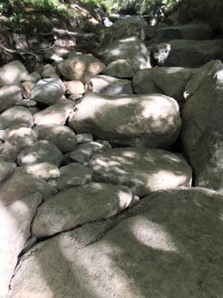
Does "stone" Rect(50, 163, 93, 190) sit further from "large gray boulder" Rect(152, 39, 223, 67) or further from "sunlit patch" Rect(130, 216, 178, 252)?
"large gray boulder" Rect(152, 39, 223, 67)

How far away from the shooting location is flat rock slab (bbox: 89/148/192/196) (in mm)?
3340

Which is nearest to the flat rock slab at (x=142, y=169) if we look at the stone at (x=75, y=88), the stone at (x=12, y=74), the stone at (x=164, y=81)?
the stone at (x=164, y=81)

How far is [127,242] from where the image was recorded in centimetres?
251

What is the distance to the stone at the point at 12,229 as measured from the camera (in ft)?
8.27

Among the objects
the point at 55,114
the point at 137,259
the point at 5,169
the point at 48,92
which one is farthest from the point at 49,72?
the point at 137,259

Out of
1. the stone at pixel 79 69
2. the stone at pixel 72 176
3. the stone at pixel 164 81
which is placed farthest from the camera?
the stone at pixel 79 69

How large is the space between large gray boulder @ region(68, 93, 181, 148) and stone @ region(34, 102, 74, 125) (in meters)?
0.27

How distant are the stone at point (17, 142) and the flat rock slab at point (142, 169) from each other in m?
0.80

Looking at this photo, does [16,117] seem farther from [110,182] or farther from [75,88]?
[110,182]

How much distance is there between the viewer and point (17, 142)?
3799 mm

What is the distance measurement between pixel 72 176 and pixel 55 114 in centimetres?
142

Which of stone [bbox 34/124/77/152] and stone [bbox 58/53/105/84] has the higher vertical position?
stone [bbox 58/53/105/84]

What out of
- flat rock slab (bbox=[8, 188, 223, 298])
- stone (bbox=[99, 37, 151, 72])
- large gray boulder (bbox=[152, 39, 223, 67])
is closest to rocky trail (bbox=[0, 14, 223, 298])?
flat rock slab (bbox=[8, 188, 223, 298])

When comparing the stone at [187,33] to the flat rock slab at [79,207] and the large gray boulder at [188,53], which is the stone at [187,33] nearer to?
the large gray boulder at [188,53]
